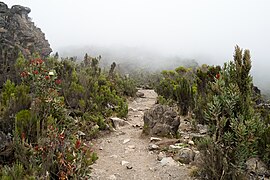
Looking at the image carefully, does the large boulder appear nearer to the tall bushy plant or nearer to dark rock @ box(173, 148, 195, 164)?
dark rock @ box(173, 148, 195, 164)

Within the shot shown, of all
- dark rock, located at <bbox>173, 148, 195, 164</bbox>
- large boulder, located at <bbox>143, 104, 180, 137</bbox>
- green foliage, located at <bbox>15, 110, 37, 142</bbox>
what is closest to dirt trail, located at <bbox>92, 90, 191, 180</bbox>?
dark rock, located at <bbox>173, 148, 195, 164</bbox>

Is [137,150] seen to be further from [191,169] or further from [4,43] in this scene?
[4,43]

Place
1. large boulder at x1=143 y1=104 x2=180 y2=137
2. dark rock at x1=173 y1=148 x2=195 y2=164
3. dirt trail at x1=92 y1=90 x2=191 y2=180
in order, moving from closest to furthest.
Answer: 1. dirt trail at x1=92 y1=90 x2=191 y2=180
2. dark rock at x1=173 y1=148 x2=195 y2=164
3. large boulder at x1=143 y1=104 x2=180 y2=137

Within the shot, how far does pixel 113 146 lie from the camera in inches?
257

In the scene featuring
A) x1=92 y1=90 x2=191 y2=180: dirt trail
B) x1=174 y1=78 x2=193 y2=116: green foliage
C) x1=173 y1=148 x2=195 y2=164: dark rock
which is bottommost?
x1=92 y1=90 x2=191 y2=180: dirt trail

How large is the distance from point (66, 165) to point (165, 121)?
3.98m

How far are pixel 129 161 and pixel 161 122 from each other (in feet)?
6.18

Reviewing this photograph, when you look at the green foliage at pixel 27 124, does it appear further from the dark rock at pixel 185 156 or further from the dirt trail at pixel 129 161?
the dark rock at pixel 185 156

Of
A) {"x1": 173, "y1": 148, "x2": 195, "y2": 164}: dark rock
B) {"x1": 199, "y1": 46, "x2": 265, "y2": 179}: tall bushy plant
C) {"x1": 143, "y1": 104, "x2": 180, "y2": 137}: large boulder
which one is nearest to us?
{"x1": 199, "y1": 46, "x2": 265, "y2": 179}: tall bushy plant

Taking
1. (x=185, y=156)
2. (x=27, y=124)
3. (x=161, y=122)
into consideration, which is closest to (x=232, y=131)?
(x=185, y=156)

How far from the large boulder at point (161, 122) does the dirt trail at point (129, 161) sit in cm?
34

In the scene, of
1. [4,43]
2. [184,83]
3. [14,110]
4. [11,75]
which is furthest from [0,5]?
[14,110]

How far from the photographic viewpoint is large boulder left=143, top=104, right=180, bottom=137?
6907mm

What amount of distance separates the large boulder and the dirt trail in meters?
0.34
